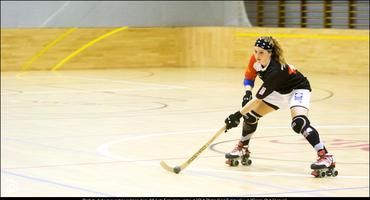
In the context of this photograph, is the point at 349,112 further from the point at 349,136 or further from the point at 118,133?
the point at 118,133

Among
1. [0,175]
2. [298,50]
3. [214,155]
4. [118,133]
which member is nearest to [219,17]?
[298,50]

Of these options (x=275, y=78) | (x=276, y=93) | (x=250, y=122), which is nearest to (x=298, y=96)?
(x=276, y=93)

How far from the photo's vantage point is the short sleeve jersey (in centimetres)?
932

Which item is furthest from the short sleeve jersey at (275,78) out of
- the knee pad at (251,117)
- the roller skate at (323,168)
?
the roller skate at (323,168)

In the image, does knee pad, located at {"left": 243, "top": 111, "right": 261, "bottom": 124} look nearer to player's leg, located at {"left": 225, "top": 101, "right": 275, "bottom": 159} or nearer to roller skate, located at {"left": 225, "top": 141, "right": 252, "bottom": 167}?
player's leg, located at {"left": 225, "top": 101, "right": 275, "bottom": 159}

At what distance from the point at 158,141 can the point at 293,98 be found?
3.86 metres

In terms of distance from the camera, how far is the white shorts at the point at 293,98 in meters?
10.1

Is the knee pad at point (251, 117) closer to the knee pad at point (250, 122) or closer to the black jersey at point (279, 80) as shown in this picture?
the knee pad at point (250, 122)

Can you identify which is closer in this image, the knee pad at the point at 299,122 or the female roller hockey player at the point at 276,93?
the female roller hockey player at the point at 276,93

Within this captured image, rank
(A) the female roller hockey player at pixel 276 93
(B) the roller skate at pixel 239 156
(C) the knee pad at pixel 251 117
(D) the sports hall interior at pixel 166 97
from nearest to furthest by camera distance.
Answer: (A) the female roller hockey player at pixel 276 93 → (D) the sports hall interior at pixel 166 97 → (C) the knee pad at pixel 251 117 → (B) the roller skate at pixel 239 156

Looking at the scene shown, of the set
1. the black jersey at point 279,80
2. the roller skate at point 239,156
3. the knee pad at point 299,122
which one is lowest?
the roller skate at point 239,156

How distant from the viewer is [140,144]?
523 inches

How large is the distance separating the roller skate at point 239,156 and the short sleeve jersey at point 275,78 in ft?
4.46

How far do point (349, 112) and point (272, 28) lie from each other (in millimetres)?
11702
